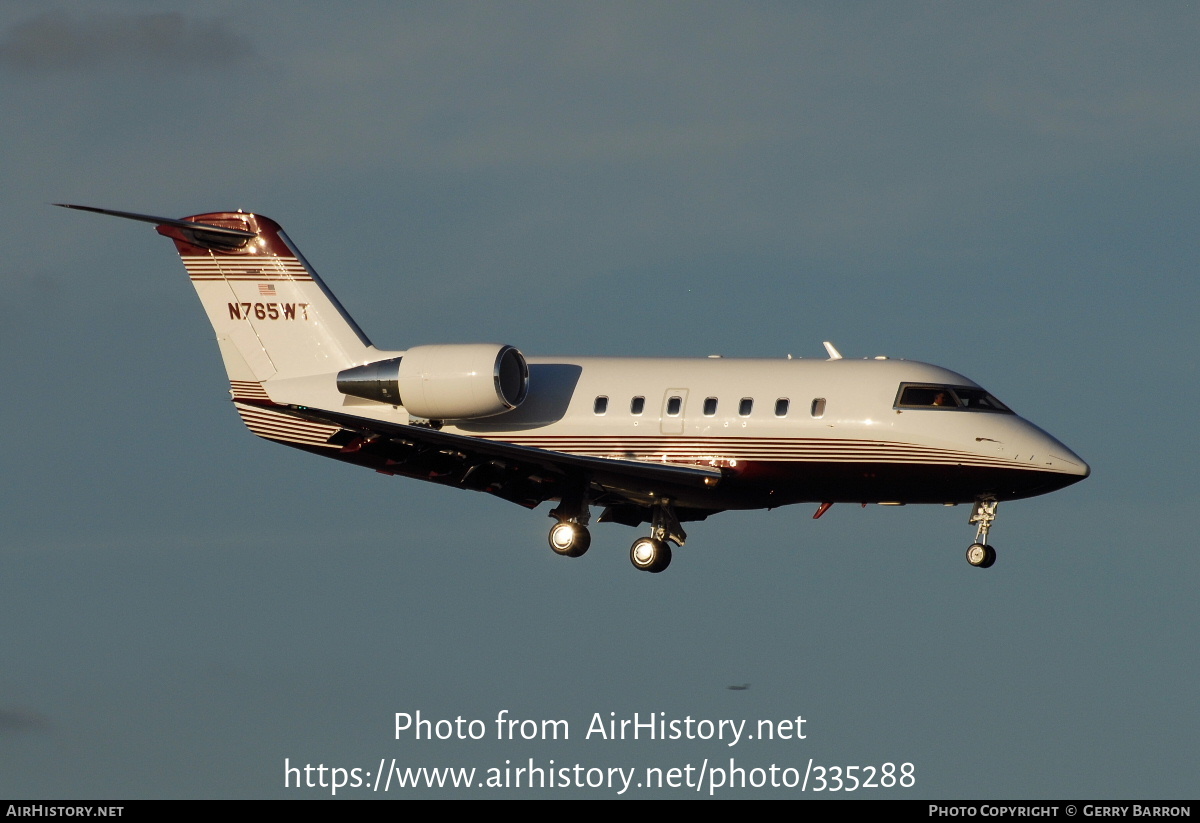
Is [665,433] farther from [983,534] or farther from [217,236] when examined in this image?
[217,236]

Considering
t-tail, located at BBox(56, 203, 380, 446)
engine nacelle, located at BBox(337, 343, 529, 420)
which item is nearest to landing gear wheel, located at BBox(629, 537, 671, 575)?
engine nacelle, located at BBox(337, 343, 529, 420)

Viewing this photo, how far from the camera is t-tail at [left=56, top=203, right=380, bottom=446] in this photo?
4178 centimetres

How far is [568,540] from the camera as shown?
38.0 m

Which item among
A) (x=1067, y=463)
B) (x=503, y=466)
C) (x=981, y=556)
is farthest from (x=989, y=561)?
(x=503, y=466)

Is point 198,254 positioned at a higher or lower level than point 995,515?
higher

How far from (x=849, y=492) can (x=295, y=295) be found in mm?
14325

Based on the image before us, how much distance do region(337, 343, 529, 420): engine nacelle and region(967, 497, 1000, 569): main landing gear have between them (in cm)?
997

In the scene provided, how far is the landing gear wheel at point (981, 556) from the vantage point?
36375 millimetres

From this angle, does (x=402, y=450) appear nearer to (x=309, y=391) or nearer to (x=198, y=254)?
(x=309, y=391)

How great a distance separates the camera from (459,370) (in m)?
38.0

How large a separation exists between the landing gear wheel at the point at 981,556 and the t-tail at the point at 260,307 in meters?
14.5

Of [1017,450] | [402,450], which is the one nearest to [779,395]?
[1017,450]

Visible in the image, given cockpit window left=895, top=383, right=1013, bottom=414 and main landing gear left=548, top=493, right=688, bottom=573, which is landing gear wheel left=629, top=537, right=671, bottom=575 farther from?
cockpit window left=895, top=383, right=1013, bottom=414

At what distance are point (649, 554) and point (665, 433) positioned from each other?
9.32ft
